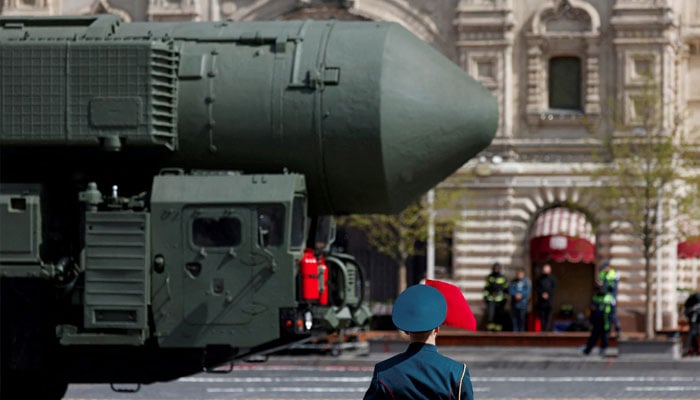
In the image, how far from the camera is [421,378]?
9523mm

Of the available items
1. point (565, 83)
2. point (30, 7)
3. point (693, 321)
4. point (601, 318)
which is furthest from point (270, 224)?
point (30, 7)

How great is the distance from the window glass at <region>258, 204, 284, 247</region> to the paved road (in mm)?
6697

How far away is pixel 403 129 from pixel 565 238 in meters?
33.3

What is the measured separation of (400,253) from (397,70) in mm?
31546

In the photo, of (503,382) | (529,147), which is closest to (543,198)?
(529,147)

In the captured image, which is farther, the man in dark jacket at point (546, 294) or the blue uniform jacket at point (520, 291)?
the blue uniform jacket at point (520, 291)

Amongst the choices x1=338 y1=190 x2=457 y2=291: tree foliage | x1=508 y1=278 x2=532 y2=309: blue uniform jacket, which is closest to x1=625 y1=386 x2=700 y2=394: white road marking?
x1=508 y1=278 x2=532 y2=309: blue uniform jacket

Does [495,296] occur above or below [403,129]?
below

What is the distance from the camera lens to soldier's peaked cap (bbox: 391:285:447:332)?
945 centimetres

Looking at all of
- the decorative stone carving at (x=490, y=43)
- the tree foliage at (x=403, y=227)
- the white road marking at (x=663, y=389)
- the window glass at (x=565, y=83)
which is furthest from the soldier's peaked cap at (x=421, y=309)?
the window glass at (x=565, y=83)

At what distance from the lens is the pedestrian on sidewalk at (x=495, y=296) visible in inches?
1666

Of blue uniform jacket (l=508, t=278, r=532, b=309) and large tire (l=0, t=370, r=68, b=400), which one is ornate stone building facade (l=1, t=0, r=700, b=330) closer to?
blue uniform jacket (l=508, t=278, r=532, b=309)

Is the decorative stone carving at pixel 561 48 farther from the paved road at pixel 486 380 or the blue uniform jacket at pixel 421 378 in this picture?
the blue uniform jacket at pixel 421 378

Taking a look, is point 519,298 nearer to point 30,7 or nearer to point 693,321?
point 693,321
